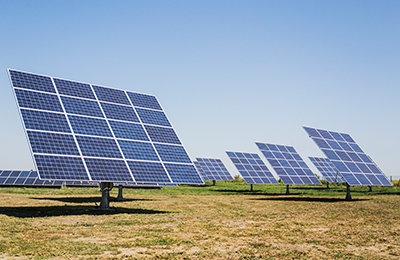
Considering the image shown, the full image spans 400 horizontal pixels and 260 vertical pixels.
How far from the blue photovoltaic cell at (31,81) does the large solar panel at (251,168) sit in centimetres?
2814

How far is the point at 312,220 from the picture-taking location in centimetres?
1923

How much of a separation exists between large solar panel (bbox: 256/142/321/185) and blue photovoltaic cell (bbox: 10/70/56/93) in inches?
1044

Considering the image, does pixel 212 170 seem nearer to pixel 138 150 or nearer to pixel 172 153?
pixel 172 153

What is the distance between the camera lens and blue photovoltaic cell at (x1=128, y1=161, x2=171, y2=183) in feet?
67.6

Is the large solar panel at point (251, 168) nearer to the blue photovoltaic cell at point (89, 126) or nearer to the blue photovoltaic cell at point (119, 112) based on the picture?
the blue photovoltaic cell at point (119, 112)

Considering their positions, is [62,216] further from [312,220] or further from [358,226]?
[358,226]

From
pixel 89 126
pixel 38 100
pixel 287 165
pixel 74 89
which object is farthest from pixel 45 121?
pixel 287 165

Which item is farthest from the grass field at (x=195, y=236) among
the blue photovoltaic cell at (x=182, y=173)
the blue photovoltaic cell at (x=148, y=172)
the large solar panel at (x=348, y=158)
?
the large solar panel at (x=348, y=158)

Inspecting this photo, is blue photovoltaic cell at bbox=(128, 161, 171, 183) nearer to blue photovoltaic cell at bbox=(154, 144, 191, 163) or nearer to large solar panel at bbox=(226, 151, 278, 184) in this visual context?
blue photovoltaic cell at bbox=(154, 144, 191, 163)

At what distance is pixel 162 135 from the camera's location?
24.4m

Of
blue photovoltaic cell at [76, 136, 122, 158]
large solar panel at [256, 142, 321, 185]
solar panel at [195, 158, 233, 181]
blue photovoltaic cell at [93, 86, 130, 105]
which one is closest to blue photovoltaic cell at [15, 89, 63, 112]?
blue photovoltaic cell at [76, 136, 122, 158]

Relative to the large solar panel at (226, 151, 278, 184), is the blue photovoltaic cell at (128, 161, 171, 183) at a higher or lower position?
lower

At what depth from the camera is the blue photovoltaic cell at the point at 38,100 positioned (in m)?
Result: 20.0

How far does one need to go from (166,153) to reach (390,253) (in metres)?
13.3
